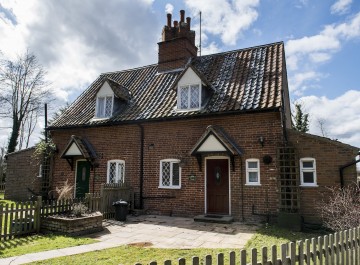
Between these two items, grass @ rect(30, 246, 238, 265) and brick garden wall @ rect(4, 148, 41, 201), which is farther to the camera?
brick garden wall @ rect(4, 148, 41, 201)

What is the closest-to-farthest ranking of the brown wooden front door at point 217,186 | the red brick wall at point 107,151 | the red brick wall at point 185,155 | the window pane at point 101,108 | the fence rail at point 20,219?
the fence rail at point 20,219 → the red brick wall at point 185,155 → the brown wooden front door at point 217,186 → the red brick wall at point 107,151 → the window pane at point 101,108

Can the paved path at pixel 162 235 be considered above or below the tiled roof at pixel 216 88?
below

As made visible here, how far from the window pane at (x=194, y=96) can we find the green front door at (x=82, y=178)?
7.63 m

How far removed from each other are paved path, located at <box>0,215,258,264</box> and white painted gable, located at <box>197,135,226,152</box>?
335 centimetres

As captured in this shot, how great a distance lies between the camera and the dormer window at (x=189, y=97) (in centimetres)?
1505

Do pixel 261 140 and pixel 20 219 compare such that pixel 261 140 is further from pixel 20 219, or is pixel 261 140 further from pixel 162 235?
pixel 20 219

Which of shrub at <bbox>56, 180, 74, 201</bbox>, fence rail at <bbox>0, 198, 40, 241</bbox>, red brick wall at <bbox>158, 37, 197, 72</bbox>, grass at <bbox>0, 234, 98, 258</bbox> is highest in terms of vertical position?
red brick wall at <bbox>158, 37, 197, 72</bbox>

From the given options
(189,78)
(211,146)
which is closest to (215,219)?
(211,146)

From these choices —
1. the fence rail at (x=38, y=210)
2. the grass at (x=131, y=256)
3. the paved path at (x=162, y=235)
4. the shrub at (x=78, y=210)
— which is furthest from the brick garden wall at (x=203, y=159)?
the grass at (x=131, y=256)

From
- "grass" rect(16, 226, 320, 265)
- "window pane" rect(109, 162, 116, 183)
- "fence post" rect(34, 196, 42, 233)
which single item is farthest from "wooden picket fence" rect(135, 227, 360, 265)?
"window pane" rect(109, 162, 116, 183)

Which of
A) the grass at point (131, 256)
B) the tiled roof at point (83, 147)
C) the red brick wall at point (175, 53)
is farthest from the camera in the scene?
the red brick wall at point (175, 53)

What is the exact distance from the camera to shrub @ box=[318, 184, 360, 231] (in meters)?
9.13

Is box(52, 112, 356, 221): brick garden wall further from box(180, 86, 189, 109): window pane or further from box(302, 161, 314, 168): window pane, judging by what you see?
box(180, 86, 189, 109): window pane

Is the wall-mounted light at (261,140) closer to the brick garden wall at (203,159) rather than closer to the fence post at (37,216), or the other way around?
the brick garden wall at (203,159)
